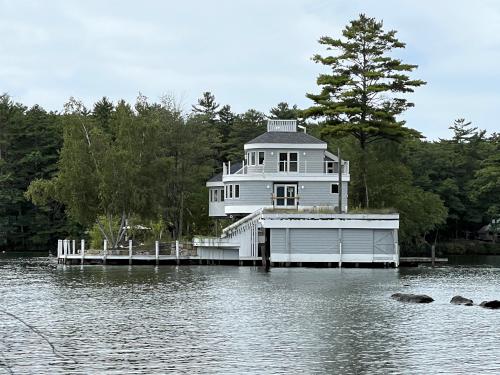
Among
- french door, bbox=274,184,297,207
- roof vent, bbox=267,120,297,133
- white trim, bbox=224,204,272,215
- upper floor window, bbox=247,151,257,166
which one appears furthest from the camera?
→ roof vent, bbox=267,120,297,133

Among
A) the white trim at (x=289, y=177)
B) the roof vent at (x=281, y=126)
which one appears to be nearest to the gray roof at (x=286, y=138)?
the roof vent at (x=281, y=126)

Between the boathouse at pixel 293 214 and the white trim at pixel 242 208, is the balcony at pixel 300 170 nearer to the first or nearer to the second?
the boathouse at pixel 293 214

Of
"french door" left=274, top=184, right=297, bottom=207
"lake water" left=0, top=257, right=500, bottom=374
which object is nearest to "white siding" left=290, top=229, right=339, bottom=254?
"french door" left=274, top=184, right=297, bottom=207

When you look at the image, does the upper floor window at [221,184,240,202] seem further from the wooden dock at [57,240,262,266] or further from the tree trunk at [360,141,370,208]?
the tree trunk at [360,141,370,208]

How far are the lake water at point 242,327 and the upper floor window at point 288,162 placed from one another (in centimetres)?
1897

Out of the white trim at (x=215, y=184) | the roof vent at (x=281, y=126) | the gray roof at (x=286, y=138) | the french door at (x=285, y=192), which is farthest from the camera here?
the white trim at (x=215, y=184)

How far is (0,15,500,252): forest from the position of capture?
7312 centimetres

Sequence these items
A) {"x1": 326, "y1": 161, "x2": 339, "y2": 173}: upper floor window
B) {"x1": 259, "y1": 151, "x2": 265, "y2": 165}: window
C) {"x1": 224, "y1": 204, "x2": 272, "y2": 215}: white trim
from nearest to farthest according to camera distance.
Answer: {"x1": 224, "y1": 204, "x2": 272, "y2": 215}: white trim < {"x1": 259, "y1": 151, "x2": 265, "y2": 165}: window < {"x1": 326, "y1": 161, "x2": 339, "y2": 173}: upper floor window

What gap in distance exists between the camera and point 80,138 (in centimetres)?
7431

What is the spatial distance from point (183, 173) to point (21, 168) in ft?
114

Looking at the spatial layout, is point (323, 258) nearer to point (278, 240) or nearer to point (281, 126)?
point (278, 240)

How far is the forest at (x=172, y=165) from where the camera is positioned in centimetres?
7312

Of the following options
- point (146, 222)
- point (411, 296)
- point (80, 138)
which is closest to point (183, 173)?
point (146, 222)

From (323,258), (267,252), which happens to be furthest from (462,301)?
(267,252)
